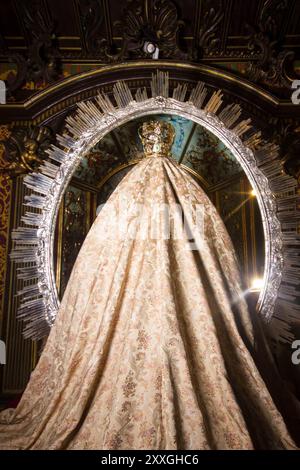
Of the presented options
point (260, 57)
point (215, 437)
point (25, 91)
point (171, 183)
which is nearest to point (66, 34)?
point (25, 91)

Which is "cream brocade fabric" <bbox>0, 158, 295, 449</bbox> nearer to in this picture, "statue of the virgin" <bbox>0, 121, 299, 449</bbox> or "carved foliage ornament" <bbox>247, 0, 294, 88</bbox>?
"statue of the virgin" <bbox>0, 121, 299, 449</bbox>

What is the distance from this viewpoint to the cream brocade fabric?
120 cm

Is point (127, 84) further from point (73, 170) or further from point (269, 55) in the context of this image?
point (269, 55)

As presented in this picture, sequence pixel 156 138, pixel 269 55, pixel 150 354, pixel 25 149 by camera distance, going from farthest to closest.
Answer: pixel 269 55 < pixel 25 149 < pixel 156 138 < pixel 150 354

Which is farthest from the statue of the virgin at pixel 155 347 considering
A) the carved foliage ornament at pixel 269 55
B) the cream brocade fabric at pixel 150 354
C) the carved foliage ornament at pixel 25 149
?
the carved foliage ornament at pixel 269 55

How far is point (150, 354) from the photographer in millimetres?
1302

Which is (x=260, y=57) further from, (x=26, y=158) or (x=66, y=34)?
(x=26, y=158)

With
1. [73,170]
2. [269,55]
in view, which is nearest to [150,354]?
[73,170]

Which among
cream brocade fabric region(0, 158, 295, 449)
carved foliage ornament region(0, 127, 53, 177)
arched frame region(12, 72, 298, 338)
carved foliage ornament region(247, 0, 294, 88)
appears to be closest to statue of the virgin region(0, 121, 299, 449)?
cream brocade fabric region(0, 158, 295, 449)

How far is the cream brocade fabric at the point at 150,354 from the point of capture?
3.93 feet

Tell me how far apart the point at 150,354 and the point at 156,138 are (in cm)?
100

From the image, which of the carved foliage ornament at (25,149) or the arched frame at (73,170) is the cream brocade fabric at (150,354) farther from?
the carved foliage ornament at (25,149)

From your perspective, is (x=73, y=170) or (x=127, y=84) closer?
(x=73, y=170)

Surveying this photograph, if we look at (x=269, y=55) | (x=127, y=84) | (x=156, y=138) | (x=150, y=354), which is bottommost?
(x=150, y=354)
